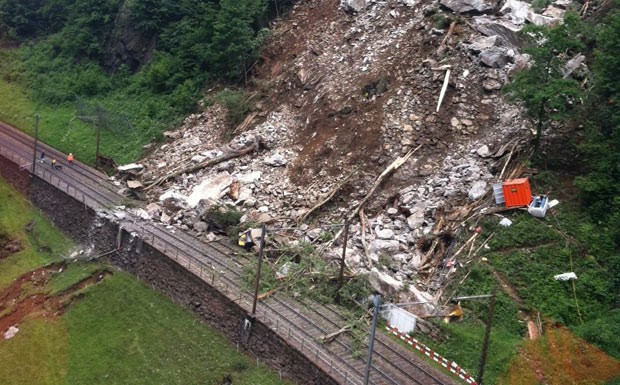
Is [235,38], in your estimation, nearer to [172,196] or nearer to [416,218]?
[172,196]

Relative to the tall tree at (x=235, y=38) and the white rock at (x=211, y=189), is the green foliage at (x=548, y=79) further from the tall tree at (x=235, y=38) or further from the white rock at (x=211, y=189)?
the tall tree at (x=235, y=38)

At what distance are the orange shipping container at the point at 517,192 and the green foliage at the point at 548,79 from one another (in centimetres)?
345

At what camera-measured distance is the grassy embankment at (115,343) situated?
1144 inches

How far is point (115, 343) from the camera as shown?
31766 mm

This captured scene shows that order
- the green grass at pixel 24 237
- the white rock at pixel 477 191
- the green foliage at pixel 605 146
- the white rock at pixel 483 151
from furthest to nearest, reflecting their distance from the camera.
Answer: the green grass at pixel 24 237 < the white rock at pixel 483 151 < the white rock at pixel 477 191 < the green foliage at pixel 605 146

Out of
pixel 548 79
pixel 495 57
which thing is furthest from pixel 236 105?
pixel 548 79

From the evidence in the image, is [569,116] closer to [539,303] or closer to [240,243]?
[539,303]

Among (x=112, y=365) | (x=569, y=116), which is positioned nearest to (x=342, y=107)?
(x=569, y=116)

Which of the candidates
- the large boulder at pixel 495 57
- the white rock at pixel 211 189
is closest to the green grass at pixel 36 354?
the white rock at pixel 211 189

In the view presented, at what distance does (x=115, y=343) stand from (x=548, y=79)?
1004 inches

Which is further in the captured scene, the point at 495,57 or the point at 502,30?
the point at 502,30

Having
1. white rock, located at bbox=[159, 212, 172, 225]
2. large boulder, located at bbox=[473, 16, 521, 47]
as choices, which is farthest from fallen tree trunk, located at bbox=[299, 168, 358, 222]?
large boulder, located at bbox=[473, 16, 521, 47]

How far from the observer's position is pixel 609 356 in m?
23.4

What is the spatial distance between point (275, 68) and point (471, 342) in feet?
92.3
